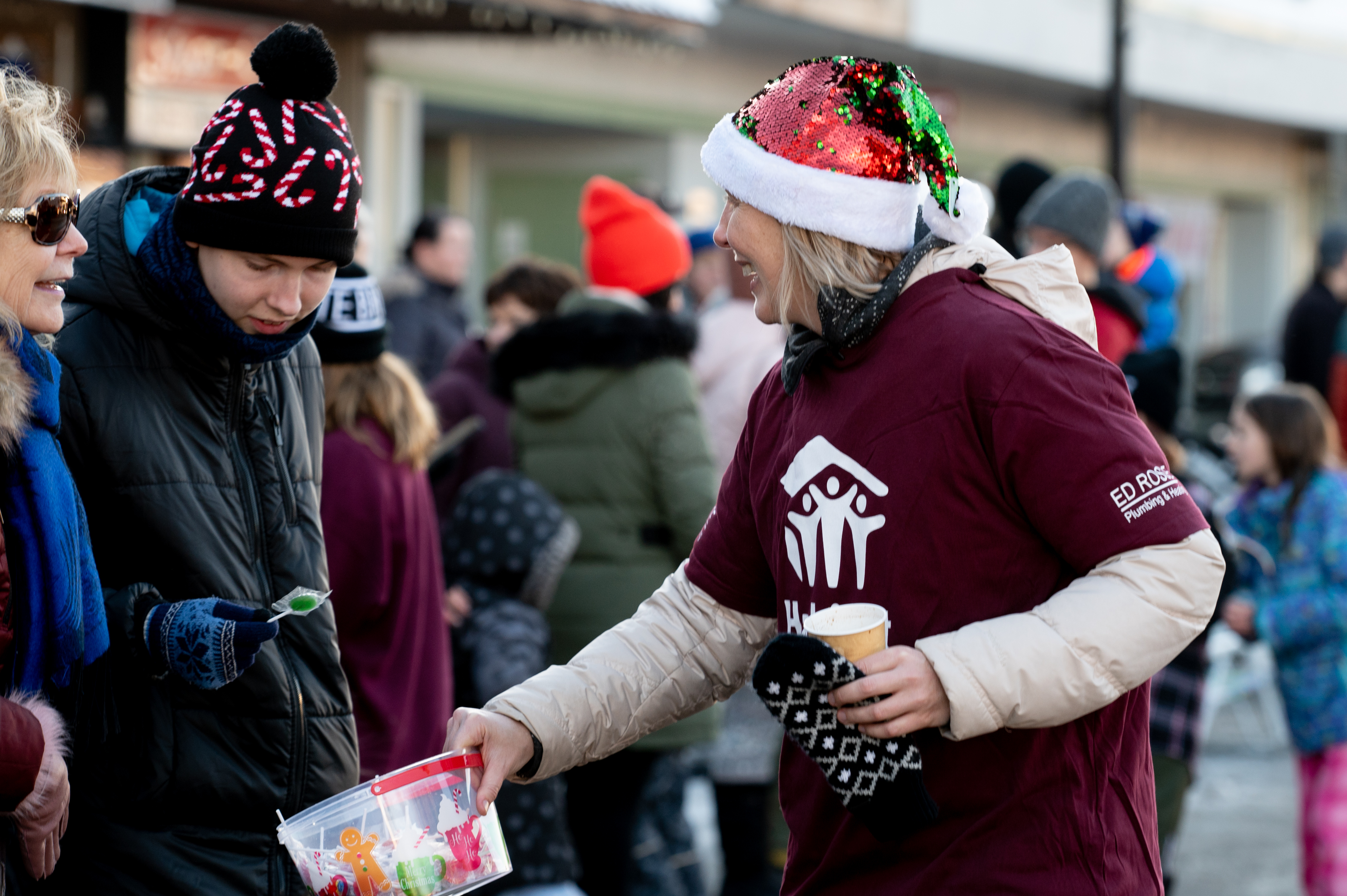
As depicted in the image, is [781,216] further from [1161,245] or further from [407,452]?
[1161,245]

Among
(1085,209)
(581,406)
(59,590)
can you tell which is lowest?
(581,406)

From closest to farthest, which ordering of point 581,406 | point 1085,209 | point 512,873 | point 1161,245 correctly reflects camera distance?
point 512,873 < point 581,406 < point 1085,209 < point 1161,245

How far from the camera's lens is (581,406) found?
4.82 m

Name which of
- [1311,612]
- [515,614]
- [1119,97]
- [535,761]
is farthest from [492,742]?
[1119,97]

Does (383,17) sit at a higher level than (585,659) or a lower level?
higher

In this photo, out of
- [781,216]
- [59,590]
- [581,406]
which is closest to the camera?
[59,590]

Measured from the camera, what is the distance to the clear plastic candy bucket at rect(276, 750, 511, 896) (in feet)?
6.83

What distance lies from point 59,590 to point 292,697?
0.55 m

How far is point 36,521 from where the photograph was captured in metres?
2.09

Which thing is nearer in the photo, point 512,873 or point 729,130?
point 729,130

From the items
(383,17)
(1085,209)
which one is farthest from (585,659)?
(383,17)

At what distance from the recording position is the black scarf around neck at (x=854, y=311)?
218 cm

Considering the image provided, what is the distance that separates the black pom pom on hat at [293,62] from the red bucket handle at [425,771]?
1.13 m

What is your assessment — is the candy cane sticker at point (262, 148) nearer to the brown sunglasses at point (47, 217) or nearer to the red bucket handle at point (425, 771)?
the brown sunglasses at point (47, 217)
